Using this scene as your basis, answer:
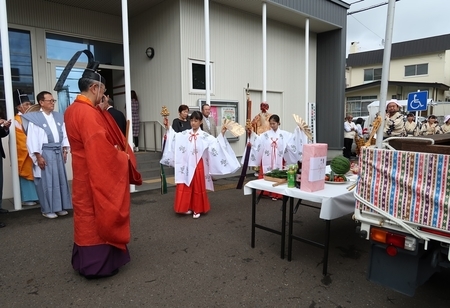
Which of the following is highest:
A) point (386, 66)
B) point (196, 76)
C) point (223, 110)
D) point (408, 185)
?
point (196, 76)

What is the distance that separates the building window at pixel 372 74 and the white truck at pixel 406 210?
2709 centimetres

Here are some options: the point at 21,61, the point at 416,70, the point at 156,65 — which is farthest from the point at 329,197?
the point at 416,70

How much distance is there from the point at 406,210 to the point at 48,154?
448 cm

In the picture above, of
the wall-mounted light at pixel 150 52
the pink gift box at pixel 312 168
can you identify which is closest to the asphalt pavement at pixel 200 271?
the pink gift box at pixel 312 168

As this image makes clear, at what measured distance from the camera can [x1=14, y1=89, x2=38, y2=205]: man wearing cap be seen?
4867 millimetres

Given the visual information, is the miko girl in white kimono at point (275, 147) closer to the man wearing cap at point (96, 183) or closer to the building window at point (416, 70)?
the man wearing cap at point (96, 183)

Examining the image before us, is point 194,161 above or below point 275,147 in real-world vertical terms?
below

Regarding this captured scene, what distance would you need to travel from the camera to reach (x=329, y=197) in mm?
2623

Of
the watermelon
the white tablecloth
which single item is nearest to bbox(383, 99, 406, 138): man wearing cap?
the watermelon

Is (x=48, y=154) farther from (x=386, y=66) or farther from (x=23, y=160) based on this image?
(x=386, y=66)

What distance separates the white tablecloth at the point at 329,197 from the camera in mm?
2623

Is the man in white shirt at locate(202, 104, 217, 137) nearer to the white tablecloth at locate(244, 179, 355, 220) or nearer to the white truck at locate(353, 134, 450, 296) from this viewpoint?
the white tablecloth at locate(244, 179, 355, 220)

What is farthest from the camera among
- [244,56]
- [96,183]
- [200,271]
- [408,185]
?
[244,56]

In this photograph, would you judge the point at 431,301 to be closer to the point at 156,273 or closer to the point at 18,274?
the point at 156,273
